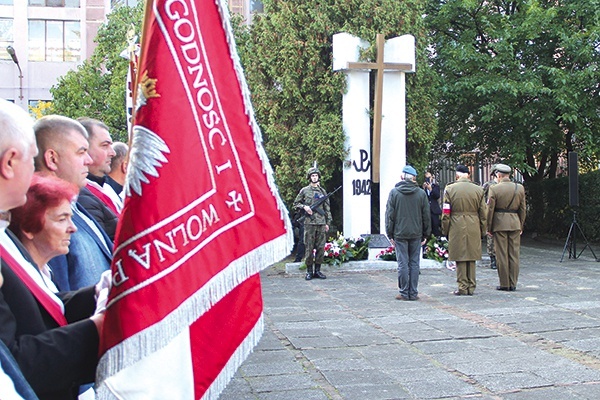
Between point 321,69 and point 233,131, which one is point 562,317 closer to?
point 233,131

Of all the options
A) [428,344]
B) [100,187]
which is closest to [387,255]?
[428,344]

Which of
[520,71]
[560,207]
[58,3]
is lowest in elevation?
[560,207]

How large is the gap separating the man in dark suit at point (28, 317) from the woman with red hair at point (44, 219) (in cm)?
10

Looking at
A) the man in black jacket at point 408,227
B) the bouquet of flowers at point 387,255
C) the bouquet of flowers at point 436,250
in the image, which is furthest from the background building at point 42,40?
the man in black jacket at point 408,227

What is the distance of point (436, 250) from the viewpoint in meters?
14.4

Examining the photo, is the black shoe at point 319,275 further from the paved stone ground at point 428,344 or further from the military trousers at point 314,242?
the paved stone ground at point 428,344

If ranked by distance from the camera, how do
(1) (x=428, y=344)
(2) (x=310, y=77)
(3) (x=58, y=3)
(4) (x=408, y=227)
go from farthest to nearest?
1. (3) (x=58, y=3)
2. (2) (x=310, y=77)
3. (4) (x=408, y=227)
4. (1) (x=428, y=344)

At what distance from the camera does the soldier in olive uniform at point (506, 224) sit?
34.4 ft

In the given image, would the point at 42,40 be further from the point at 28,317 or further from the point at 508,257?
the point at 28,317

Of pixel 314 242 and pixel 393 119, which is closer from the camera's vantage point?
pixel 314 242

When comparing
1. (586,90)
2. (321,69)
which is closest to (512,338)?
(321,69)

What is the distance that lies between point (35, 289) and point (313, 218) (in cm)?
1036

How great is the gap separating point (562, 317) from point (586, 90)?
11.9m

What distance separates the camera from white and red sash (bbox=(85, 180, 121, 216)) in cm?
426
